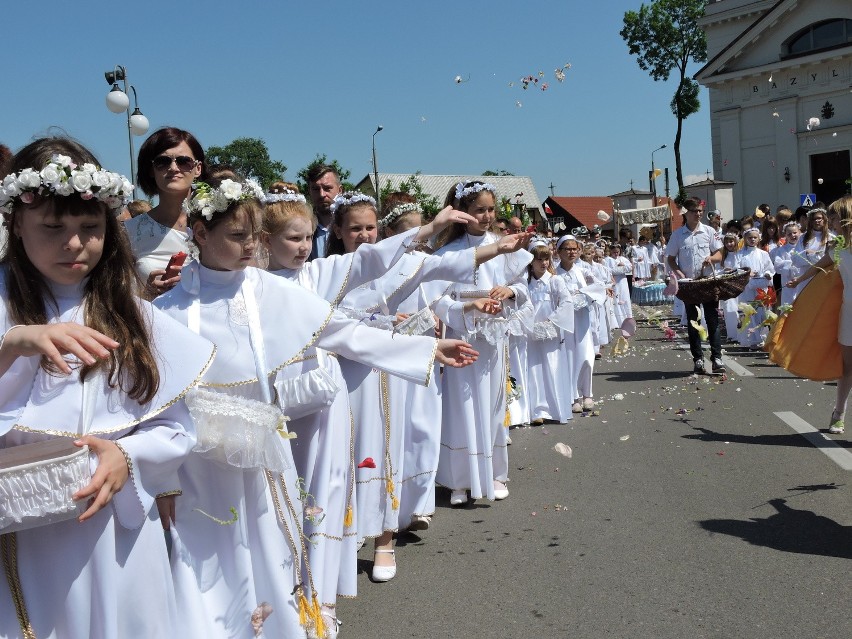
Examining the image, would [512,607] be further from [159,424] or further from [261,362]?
[159,424]

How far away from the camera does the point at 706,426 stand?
9484mm

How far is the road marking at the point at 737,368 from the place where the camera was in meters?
13.4

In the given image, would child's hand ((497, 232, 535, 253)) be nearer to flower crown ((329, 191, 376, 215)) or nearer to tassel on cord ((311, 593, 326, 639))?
flower crown ((329, 191, 376, 215))

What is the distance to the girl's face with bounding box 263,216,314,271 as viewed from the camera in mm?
4733

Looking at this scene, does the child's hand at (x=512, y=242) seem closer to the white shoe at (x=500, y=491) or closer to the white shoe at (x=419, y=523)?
the white shoe at (x=419, y=523)

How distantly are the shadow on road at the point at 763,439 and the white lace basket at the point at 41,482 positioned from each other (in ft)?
23.7

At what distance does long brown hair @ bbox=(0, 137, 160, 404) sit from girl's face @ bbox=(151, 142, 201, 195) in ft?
6.19

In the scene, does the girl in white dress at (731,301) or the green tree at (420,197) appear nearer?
the green tree at (420,197)

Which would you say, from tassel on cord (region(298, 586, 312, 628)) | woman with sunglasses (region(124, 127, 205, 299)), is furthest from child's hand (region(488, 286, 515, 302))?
tassel on cord (region(298, 586, 312, 628))

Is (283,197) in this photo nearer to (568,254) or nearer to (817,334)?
(817,334)

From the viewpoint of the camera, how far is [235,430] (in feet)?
10.5

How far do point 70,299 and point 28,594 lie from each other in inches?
32.2

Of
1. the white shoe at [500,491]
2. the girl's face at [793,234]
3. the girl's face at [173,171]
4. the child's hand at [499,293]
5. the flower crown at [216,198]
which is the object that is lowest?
the white shoe at [500,491]

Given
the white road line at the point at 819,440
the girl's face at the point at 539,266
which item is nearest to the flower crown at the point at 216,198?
the white road line at the point at 819,440
